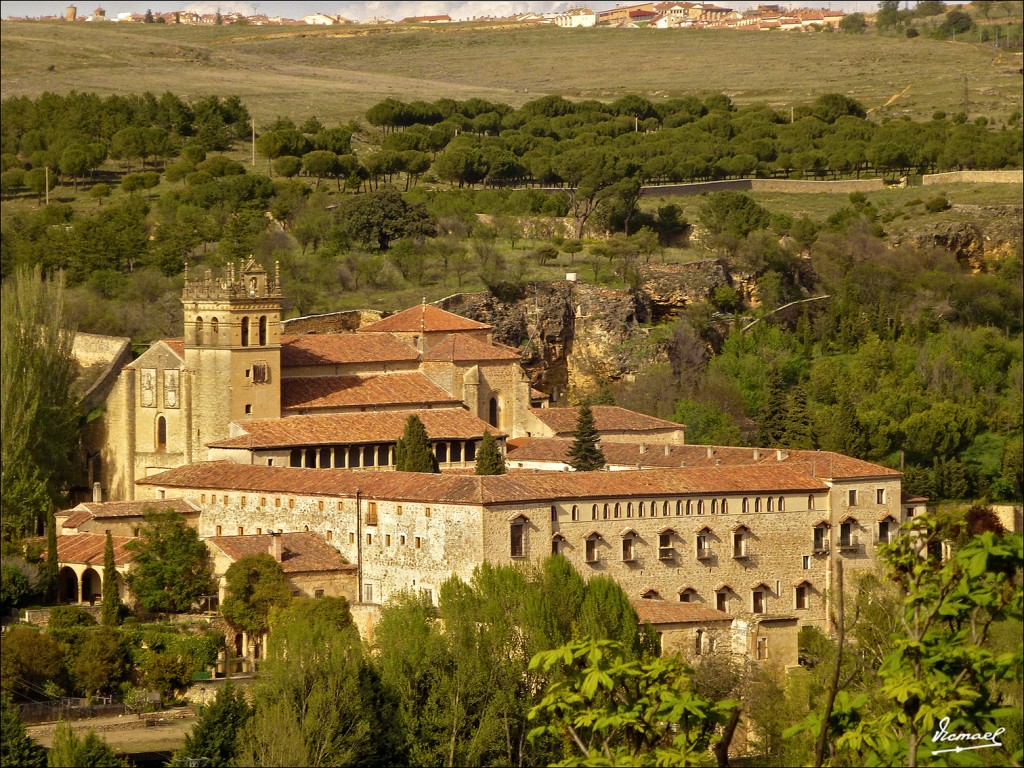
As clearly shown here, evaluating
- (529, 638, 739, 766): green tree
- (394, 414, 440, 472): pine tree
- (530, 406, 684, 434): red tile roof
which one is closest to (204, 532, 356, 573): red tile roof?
(394, 414, 440, 472): pine tree

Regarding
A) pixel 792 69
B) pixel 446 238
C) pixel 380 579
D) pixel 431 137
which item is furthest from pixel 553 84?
pixel 380 579

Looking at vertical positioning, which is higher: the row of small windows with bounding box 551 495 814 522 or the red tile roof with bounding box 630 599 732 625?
the row of small windows with bounding box 551 495 814 522

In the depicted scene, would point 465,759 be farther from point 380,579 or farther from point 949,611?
point 949,611

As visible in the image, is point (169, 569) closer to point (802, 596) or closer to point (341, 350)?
point (341, 350)

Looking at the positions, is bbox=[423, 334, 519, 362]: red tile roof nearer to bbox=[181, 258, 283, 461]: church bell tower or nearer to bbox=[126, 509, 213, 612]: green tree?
bbox=[181, 258, 283, 461]: church bell tower

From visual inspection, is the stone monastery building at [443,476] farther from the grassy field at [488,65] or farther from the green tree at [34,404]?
the grassy field at [488,65]

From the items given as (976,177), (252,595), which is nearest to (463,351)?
(252,595)
